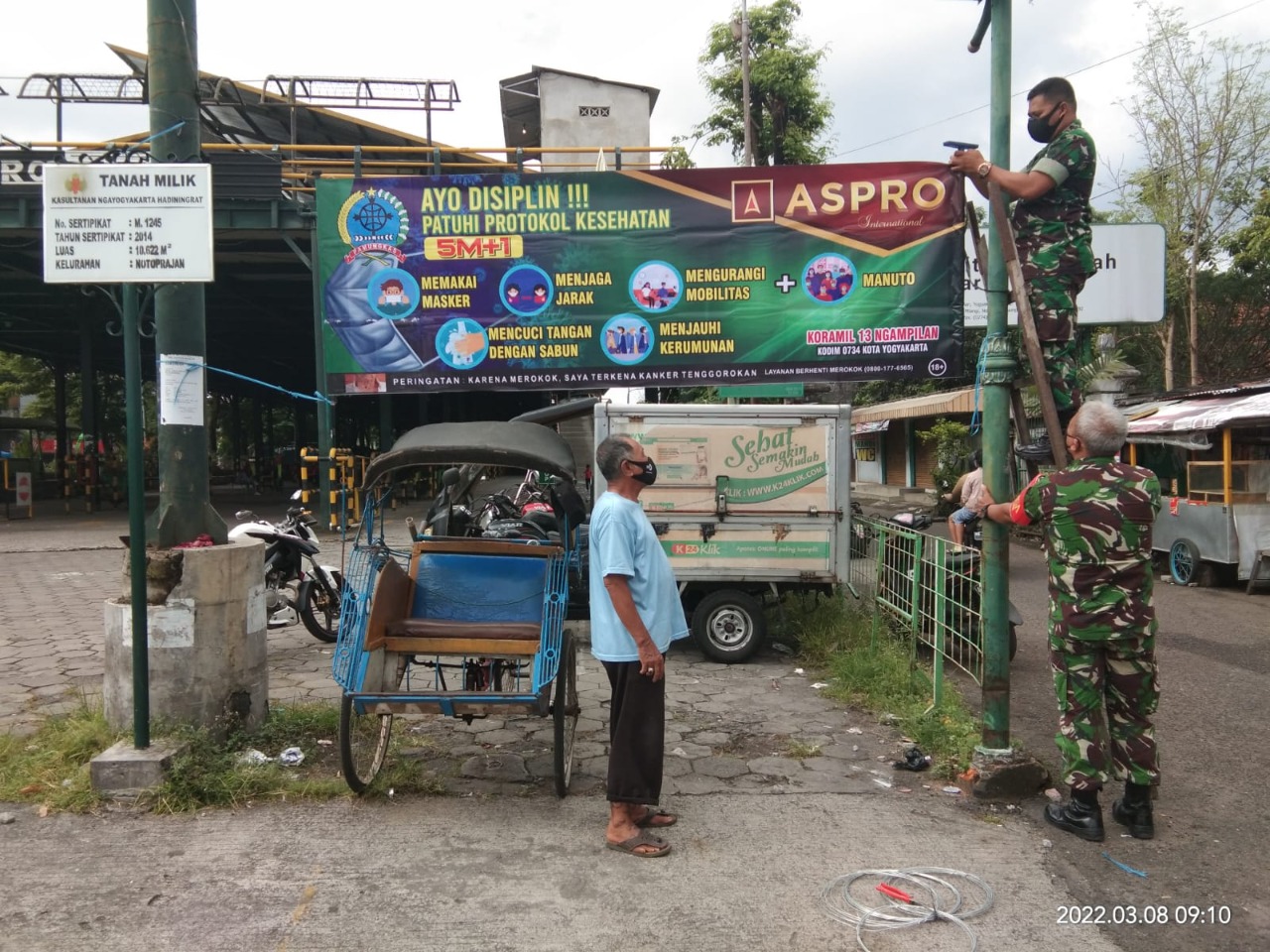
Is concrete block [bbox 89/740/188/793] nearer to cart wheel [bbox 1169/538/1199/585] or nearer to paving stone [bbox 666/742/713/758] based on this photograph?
paving stone [bbox 666/742/713/758]

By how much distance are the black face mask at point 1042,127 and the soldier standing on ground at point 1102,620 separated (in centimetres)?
134

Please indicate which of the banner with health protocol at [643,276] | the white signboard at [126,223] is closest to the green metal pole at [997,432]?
the white signboard at [126,223]

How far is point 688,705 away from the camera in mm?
6031

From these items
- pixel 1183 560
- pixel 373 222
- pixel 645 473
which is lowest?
pixel 1183 560

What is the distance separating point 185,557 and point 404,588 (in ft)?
3.72

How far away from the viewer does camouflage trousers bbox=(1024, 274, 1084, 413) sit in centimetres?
419

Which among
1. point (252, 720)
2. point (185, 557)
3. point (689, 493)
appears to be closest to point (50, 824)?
point (252, 720)

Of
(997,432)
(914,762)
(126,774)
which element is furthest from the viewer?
(914,762)

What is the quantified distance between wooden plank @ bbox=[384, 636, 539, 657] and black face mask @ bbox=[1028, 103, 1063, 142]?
3511 millimetres

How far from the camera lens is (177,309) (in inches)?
188

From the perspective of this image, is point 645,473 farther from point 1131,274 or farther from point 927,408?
point 927,408

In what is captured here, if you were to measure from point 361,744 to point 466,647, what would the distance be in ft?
3.15

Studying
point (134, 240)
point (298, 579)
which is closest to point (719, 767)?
point (134, 240)

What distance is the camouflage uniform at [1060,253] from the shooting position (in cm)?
412
